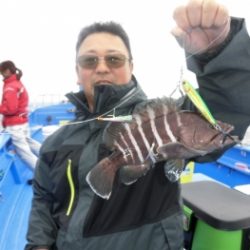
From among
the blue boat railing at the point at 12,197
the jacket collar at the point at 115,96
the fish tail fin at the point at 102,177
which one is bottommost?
the blue boat railing at the point at 12,197

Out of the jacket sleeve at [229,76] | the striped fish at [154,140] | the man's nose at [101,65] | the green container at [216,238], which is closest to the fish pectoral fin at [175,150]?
the striped fish at [154,140]

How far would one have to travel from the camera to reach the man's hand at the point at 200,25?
694 millimetres

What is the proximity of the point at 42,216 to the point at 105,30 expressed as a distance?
0.80 m

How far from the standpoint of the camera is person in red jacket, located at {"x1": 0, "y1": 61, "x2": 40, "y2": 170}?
11.6 feet

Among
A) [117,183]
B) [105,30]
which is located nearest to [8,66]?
[105,30]

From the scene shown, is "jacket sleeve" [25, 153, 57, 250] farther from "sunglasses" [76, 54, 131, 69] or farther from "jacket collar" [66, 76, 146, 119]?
"sunglasses" [76, 54, 131, 69]

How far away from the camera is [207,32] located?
78 centimetres

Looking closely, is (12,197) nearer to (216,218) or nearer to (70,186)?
(70,186)

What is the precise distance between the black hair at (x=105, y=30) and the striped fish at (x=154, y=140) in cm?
48

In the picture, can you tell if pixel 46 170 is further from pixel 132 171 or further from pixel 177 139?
pixel 177 139

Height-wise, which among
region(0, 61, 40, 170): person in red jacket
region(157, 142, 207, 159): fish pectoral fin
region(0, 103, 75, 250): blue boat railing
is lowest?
region(0, 103, 75, 250): blue boat railing

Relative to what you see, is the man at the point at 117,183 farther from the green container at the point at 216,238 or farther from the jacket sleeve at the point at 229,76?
the green container at the point at 216,238

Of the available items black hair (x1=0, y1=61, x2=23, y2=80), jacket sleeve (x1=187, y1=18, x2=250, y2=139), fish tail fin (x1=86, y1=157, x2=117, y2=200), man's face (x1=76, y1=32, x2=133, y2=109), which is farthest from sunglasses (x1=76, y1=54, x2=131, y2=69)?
black hair (x1=0, y1=61, x2=23, y2=80)

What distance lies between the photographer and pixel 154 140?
2.45 ft
